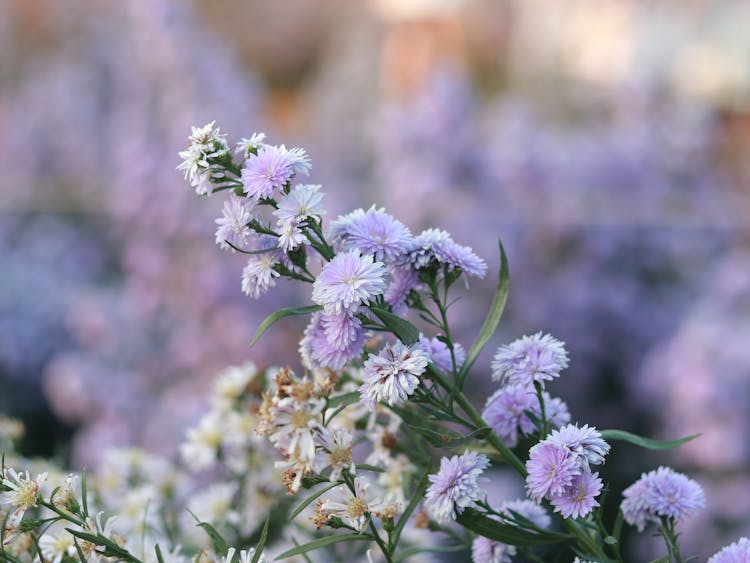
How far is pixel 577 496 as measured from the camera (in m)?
0.47

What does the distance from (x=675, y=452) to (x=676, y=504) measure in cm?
161

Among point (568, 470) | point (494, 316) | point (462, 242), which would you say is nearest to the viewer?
point (568, 470)

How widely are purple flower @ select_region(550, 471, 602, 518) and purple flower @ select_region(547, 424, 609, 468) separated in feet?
0.03

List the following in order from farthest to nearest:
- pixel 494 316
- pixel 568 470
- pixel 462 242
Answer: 1. pixel 462 242
2. pixel 494 316
3. pixel 568 470

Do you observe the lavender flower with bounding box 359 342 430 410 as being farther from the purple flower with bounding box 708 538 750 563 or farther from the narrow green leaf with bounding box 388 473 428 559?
the purple flower with bounding box 708 538 750 563

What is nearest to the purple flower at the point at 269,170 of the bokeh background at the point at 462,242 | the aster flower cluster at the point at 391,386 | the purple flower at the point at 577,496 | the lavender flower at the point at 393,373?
the aster flower cluster at the point at 391,386

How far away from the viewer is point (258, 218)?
1.66 ft

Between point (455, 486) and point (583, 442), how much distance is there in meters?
0.07

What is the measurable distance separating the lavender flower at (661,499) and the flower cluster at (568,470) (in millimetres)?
91

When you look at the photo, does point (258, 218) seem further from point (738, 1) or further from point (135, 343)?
point (738, 1)

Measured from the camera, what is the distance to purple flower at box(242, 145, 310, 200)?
489mm

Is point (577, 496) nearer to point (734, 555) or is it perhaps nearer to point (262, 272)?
point (734, 555)

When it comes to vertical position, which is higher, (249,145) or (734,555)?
(249,145)

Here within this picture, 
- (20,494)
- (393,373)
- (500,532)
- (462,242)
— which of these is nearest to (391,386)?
(393,373)
